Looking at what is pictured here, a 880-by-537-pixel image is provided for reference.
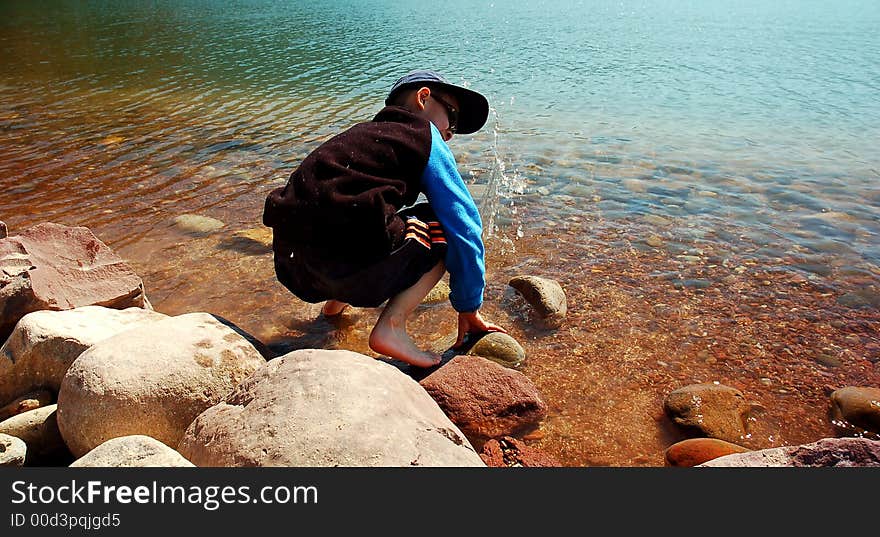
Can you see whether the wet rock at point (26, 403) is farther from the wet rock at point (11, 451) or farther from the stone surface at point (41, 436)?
the wet rock at point (11, 451)

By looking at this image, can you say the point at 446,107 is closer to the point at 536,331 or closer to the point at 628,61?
the point at 536,331

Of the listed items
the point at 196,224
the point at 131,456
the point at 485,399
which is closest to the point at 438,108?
the point at 485,399

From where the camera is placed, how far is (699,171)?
6934 millimetres

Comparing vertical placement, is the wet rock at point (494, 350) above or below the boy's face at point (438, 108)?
below

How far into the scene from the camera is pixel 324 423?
6.34 ft

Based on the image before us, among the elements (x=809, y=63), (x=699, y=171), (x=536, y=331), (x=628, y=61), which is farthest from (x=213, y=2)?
(x=536, y=331)

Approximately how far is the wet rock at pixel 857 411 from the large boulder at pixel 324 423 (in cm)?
196

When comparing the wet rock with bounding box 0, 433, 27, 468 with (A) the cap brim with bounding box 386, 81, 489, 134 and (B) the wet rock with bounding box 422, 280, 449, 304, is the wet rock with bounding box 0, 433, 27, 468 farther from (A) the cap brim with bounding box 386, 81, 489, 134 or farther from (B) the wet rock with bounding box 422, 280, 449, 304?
(B) the wet rock with bounding box 422, 280, 449, 304

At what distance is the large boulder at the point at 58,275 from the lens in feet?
9.93

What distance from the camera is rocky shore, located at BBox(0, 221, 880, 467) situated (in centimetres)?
193

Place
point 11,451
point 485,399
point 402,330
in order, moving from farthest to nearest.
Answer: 1. point 402,330
2. point 485,399
3. point 11,451

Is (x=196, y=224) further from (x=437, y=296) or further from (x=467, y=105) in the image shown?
(x=467, y=105)

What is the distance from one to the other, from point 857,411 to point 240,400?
109 inches

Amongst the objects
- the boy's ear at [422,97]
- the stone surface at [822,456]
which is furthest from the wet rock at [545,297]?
the stone surface at [822,456]
